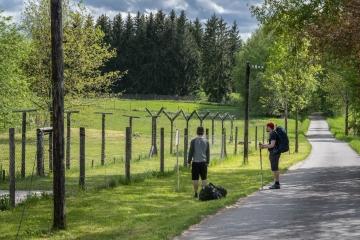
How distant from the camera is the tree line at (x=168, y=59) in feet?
432

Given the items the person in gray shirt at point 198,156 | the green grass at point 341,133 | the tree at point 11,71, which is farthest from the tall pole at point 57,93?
the green grass at point 341,133

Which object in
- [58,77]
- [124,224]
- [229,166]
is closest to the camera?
[58,77]

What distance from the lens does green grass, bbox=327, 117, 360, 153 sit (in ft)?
158

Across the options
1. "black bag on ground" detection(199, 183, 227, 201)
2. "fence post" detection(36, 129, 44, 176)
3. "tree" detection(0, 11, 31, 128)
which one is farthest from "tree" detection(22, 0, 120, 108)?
"black bag on ground" detection(199, 183, 227, 201)

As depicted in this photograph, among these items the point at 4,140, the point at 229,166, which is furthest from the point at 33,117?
the point at 229,166

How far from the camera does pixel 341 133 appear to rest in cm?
7356

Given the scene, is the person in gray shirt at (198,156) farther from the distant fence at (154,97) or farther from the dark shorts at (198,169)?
the distant fence at (154,97)

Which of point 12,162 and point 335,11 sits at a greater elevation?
point 335,11

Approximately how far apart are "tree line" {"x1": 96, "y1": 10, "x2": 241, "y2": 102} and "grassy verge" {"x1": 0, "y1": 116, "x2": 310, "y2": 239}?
113197mm

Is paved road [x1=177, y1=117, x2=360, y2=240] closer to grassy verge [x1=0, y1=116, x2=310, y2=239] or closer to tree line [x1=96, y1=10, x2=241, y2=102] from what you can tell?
grassy verge [x1=0, y1=116, x2=310, y2=239]

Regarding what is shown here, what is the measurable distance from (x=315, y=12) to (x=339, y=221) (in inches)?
579

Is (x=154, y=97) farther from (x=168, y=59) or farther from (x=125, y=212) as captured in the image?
(x=125, y=212)

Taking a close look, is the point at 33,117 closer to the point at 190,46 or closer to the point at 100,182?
the point at 100,182

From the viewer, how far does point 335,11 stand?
22.5m
